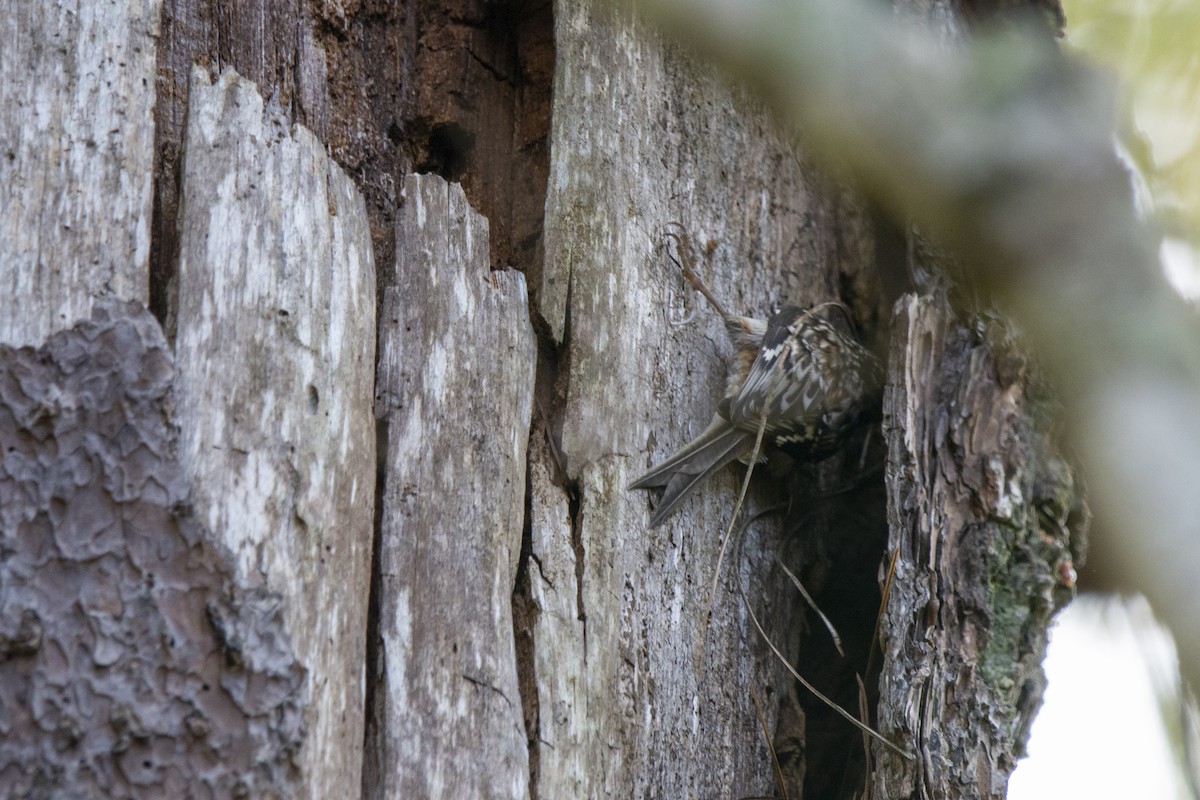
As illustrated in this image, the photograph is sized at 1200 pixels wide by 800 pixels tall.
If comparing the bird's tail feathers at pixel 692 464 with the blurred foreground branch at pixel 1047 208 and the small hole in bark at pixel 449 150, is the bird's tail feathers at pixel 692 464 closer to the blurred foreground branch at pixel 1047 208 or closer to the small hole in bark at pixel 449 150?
the blurred foreground branch at pixel 1047 208

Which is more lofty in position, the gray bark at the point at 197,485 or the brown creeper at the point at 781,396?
the brown creeper at the point at 781,396

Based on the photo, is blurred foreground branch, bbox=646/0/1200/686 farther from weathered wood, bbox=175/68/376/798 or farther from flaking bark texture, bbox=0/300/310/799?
flaking bark texture, bbox=0/300/310/799

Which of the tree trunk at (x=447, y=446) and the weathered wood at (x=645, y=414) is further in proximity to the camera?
the weathered wood at (x=645, y=414)

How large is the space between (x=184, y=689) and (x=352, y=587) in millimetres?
321

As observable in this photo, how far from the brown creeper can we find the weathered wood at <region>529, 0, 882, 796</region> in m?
0.04

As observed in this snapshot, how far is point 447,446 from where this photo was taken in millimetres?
1960

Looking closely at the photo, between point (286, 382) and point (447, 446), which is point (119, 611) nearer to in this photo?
point (286, 382)

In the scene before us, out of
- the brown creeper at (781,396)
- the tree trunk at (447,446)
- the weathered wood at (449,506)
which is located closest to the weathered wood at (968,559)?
the tree trunk at (447,446)

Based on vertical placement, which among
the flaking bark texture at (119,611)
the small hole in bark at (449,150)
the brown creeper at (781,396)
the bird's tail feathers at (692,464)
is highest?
the small hole in bark at (449,150)

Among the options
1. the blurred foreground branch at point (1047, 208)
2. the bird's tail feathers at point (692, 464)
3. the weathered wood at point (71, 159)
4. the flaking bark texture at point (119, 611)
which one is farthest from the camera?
the bird's tail feathers at point (692, 464)

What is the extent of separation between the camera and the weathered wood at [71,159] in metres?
1.65

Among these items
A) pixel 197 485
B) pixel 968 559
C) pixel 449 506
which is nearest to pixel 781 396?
pixel 968 559

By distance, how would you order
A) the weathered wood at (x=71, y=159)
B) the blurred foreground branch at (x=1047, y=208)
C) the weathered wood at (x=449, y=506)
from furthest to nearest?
the blurred foreground branch at (x=1047, y=208), the weathered wood at (x=449, y=506), the weathered wood at (x=71, y=159)

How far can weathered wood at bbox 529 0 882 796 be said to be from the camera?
6.77 feet
